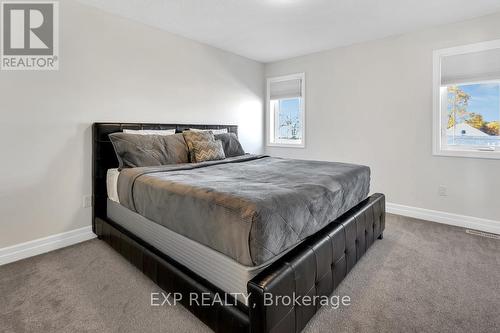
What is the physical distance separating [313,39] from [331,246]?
3.03m

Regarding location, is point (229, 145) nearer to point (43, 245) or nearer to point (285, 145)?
point (285, 145)

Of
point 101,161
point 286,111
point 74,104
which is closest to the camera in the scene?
point 74,104

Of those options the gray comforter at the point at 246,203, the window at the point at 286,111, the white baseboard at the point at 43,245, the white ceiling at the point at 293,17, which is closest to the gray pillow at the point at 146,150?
the gray comforter at the point at 246,203

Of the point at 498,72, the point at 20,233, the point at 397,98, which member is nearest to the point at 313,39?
the point at 397,98

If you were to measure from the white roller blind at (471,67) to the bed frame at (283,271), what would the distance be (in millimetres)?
1796

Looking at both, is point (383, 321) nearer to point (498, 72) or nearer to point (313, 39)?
point (498, 72)

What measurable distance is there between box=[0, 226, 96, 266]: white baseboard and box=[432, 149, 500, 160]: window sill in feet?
13.4

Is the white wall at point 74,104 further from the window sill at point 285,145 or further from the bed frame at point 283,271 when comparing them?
the window sill at point 285,145

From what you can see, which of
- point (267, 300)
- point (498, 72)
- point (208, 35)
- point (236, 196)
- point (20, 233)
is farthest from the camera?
point (208, 35)

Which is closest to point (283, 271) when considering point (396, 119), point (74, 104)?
point (74, 104)

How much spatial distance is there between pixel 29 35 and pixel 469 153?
15.3 feet

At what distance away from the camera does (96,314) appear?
1608 millimetres

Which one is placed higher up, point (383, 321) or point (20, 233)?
point (20, 233)

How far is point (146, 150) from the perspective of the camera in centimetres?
264
